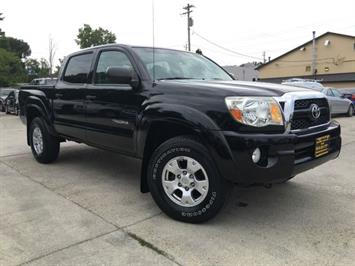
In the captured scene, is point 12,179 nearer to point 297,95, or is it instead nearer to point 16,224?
point 16,224

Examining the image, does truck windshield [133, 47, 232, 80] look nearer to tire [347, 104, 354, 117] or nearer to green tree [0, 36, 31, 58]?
tire [347, 104, 354, 117]

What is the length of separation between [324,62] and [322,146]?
1754 inches

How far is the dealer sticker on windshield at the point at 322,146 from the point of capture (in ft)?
12.3

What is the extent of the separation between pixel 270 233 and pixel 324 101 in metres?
1.58

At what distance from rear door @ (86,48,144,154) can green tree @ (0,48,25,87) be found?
3601 centimetres

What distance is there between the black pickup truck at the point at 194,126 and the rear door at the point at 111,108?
1 centimetres

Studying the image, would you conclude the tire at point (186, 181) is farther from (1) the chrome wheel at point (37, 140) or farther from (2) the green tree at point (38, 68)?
(2) the green tree at point (38, 68)

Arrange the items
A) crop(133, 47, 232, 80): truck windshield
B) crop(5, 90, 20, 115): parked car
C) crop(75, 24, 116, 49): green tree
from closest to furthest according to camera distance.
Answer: crop(133, 47, 232, 80): truck windshield < crop(5, 90, 20, 115): parked car < crop(75, 24, 116, 49): green tree

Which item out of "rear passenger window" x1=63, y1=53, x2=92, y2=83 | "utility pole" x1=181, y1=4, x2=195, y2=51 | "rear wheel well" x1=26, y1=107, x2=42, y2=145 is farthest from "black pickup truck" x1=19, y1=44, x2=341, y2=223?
"utility pole" x1=181, y1=4, x2=195, y2=51

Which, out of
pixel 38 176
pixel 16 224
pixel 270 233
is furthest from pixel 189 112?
pixel 38 176

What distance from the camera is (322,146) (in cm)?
385

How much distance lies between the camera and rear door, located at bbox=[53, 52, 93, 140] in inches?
204

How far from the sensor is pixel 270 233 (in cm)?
356

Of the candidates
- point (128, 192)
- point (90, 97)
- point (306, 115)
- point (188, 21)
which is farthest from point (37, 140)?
point (188, 21)
